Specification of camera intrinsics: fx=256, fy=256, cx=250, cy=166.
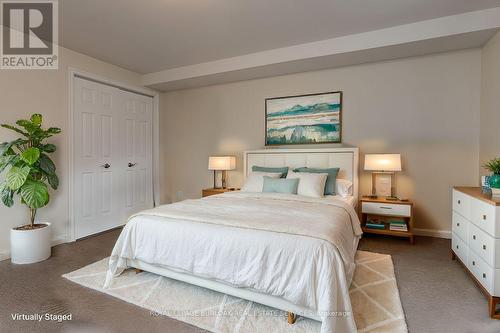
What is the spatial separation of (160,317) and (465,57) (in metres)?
4.39

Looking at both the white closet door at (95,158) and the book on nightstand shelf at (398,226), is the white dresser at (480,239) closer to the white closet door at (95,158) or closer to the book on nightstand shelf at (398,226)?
the book on nightstand shelf at (398,226)

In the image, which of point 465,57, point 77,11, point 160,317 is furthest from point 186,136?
point 465,57

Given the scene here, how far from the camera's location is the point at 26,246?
2.74 m

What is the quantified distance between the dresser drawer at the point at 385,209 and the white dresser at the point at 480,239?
59 centimetres

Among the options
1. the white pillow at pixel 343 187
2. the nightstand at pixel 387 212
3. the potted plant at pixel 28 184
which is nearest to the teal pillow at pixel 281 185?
the white pillow at pixel 343 187

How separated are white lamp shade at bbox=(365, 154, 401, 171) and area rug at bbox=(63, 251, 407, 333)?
1.28 metres

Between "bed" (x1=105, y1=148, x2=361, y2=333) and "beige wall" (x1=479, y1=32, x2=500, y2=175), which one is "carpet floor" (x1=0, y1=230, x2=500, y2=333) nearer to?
Result: "bed" (x1=105, y1=148, x2=361, y2=333)

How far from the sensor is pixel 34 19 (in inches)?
111

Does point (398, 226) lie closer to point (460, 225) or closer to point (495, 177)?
point (460, 225)

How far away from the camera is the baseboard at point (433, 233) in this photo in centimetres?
342

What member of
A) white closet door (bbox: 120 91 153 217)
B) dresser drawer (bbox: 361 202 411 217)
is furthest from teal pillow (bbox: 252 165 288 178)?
white closet door (bbox: 120 91 153 217)

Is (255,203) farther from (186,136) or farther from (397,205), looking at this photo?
(186,136)

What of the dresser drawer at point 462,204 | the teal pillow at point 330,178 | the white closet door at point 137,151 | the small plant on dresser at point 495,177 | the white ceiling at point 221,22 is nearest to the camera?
the small plant on dresser at point 495,177

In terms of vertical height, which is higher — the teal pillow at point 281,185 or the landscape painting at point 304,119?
the landscape painting at point 304,119
